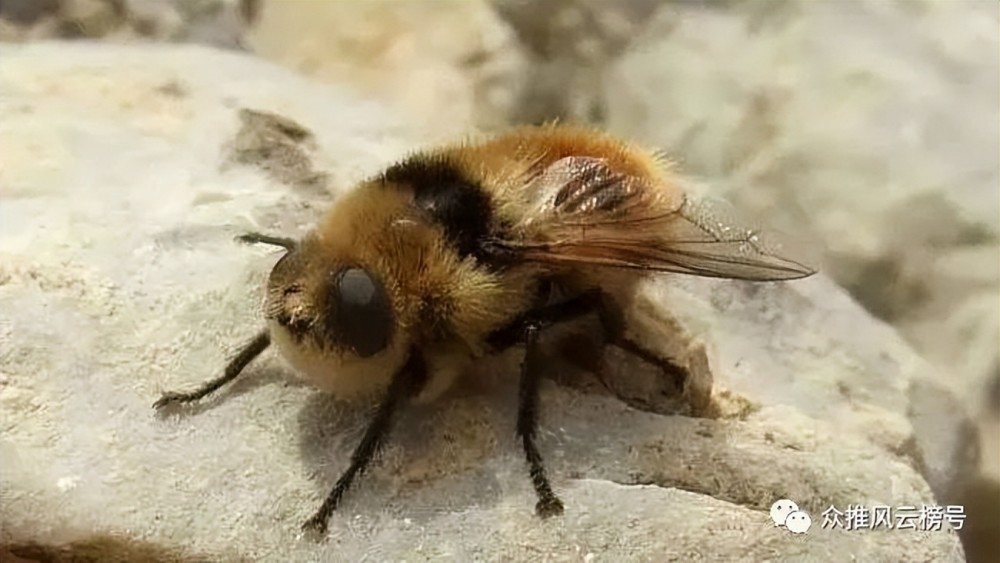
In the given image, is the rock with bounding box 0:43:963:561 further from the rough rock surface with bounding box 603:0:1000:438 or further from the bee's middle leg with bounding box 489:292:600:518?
the rough rock surface with bounding box 603:0:1000:438

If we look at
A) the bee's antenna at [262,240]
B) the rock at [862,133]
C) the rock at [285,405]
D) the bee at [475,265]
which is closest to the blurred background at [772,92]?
the rock at [862,133]

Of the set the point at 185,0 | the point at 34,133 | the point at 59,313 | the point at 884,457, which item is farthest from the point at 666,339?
the point at 185,0

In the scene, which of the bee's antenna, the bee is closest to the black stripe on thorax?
the bee

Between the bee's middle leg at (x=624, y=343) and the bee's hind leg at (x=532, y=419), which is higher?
the bee's middle leg at (x=624, y=343)

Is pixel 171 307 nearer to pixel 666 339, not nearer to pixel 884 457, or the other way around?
pixel 666 339

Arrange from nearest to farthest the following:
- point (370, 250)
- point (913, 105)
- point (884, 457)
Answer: point (370, 250)
point (884, 457)
point (913, 105)

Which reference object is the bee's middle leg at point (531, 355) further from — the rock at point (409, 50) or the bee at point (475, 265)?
the rock at point (409, 50)

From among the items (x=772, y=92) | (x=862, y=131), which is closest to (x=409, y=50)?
(x=772, y=92)
